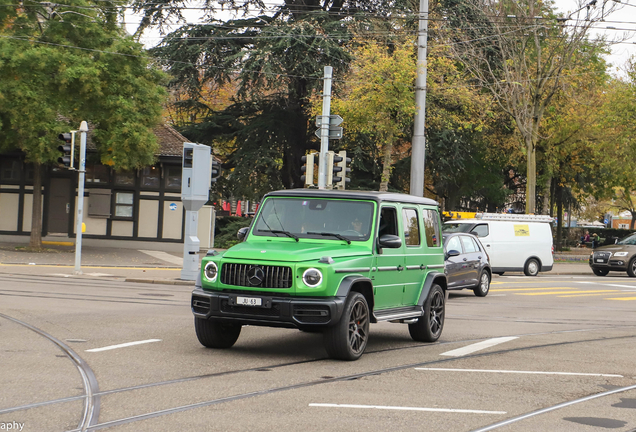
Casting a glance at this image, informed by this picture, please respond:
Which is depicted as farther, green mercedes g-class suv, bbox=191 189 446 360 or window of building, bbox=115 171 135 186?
window of building, bbox=115 171 135 186

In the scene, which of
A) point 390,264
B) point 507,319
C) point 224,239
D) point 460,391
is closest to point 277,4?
point 224,239

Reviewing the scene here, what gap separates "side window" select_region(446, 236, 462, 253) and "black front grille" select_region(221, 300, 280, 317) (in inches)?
433

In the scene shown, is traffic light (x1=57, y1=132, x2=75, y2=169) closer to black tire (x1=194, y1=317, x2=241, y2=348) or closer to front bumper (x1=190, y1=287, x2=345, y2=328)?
black tire (x1=194, y1=317, x2=241, y2=348)

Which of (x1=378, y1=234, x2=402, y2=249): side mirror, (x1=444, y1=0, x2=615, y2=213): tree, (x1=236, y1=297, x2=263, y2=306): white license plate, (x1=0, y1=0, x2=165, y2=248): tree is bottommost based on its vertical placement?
(x1=236, y1=297, x2=263, y2=306): white license plate

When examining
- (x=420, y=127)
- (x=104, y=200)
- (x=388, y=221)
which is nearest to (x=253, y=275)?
(x=388, y=221)

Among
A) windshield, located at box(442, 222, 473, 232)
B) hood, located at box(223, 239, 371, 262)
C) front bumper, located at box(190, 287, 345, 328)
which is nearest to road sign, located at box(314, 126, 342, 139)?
Answer: windshield, located at box(442, 222, 473, 232)

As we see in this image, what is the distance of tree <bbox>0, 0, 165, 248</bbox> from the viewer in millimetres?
26594

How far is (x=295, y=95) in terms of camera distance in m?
35.8

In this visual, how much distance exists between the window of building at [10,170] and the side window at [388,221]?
2557cm

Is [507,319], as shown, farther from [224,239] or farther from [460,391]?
[224,239]

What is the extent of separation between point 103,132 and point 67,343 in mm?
19761

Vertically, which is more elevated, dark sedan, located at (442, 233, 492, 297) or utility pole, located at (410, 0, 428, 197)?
utility pole, located at (410, 0, 428, 197)

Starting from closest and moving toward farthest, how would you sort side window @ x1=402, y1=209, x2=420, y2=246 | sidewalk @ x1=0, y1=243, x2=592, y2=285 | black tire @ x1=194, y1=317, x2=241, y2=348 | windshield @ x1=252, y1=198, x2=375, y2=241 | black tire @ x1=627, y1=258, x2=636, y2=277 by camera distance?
black tire @ x1=194, y1=317, x2=241, y2=348 → windshield @ x1=252, y1=198, x2=375, y2=241 → side window @ x1=402, y1=209, x2=420, y2=246 → sidewalk @ x1=0, y1=243, x2=592, y2=285 → black tire @ x1=627, y1=258, x2=636, y2=277

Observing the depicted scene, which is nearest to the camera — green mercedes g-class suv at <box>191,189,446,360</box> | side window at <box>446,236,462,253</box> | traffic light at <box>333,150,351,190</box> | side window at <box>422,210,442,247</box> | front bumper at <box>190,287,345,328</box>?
front bumper at <box>190,287,345,328</box>
